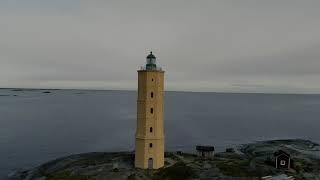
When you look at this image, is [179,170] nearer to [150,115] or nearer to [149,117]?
[149,117]

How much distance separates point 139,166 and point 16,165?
27.7m

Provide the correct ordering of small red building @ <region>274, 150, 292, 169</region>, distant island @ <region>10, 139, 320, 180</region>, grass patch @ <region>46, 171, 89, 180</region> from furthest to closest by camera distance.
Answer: small red building @ <region>274, 150, 292, 169</region> → grass patch @ <region>46, 171, 89, 180</region> → distant island @ <region>10, 139, 320, 180</region>

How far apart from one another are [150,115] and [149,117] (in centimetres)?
25

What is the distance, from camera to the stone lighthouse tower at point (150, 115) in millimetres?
41912

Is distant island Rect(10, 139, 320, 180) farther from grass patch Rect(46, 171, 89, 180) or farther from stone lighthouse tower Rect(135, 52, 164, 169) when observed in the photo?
stone lighthouse tower Rect(135, 52, 164, 169)

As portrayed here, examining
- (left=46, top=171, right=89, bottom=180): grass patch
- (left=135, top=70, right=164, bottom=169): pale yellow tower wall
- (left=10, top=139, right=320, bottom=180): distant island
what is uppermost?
(left=135, top=70, right=164, bottom=169): pale yellow tower wall

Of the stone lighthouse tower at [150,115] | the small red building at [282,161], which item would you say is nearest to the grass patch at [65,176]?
the stone lighthouse tower at [150,115]

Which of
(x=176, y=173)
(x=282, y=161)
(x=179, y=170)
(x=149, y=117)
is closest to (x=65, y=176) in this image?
(x=149, y=117)

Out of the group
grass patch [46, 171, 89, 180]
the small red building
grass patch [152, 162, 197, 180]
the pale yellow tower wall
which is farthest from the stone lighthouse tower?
the small red building

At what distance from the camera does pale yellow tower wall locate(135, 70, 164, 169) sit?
4191 cm

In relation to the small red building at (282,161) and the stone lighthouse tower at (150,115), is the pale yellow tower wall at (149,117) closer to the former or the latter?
the stone lighthouse tower at (150,115)

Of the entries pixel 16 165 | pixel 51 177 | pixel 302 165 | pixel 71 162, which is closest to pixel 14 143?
pixel 16 165

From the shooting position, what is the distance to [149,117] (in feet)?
138

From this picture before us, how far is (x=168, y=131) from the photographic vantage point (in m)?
105
